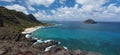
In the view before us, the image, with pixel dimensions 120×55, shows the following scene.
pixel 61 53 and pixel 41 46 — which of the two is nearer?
pixel 61 53

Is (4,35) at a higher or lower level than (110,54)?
higher

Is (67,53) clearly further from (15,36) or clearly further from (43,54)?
(15,36)

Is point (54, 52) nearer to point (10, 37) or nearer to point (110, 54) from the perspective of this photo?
point (110, 54)

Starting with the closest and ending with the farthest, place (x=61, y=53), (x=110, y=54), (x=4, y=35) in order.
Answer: (x=61, y=53) < (x=110, y=54) < (x=4, y=35)

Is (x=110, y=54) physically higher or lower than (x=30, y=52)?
lower

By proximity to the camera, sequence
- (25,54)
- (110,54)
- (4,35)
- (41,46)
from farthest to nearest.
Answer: (4,35)
(41,46)
(110,54)
(25,54)

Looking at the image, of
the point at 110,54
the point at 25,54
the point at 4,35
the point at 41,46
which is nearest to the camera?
the point at 25,54

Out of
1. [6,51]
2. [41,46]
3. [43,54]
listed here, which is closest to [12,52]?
[6,51]

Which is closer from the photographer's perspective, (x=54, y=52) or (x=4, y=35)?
(x=54, y=52)

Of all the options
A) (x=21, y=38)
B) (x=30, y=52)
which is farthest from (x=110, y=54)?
(x=21, y=38)
